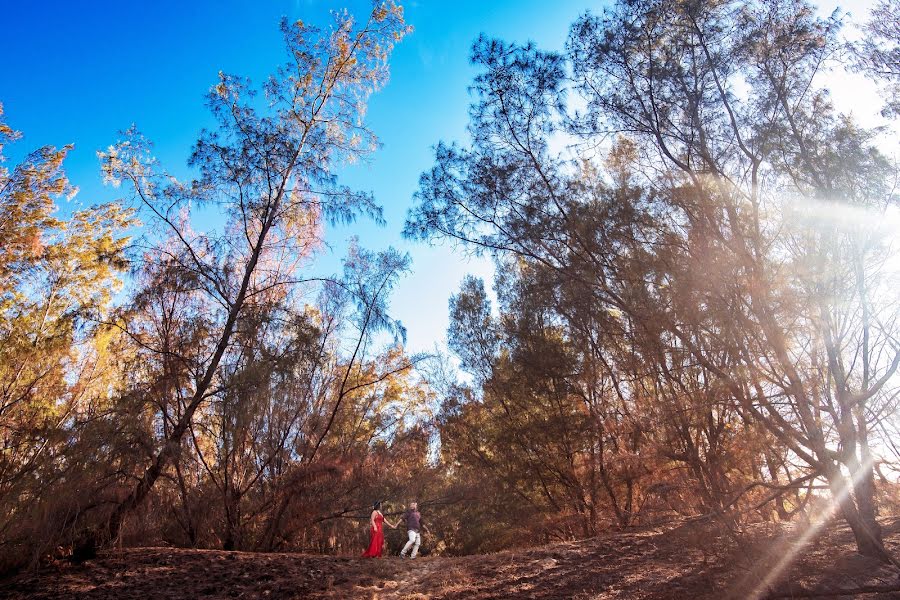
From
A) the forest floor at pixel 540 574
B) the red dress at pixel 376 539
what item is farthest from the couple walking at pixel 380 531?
the forest floor at pixel 540 574

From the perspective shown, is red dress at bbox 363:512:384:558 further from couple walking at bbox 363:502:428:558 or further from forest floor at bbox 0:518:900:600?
forest floor at bbox 0:518:900:600

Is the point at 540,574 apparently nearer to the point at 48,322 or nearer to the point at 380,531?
the point at 380,531

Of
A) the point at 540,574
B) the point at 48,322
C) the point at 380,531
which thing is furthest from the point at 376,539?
the point at 48,322

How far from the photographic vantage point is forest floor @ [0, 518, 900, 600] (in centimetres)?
532

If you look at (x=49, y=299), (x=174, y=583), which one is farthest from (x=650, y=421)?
(x=49, y=299)

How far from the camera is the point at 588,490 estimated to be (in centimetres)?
1227

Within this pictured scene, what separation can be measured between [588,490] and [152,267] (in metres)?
10.8

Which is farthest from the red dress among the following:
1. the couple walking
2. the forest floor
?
the forest floor

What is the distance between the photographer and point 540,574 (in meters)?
6.30

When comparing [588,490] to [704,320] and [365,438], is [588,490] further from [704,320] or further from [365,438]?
[704,320]

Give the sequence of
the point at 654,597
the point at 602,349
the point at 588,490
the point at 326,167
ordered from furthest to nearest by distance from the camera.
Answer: the point at 588,490, the point at 602,349, the point at 326,167, the point at 654,597

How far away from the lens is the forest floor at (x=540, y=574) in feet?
17.5

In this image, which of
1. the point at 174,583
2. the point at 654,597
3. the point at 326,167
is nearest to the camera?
the point at 654,597

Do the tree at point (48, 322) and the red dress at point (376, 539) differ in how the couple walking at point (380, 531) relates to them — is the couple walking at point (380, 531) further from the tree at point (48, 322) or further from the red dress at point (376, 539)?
the tree at point (48, 322)
